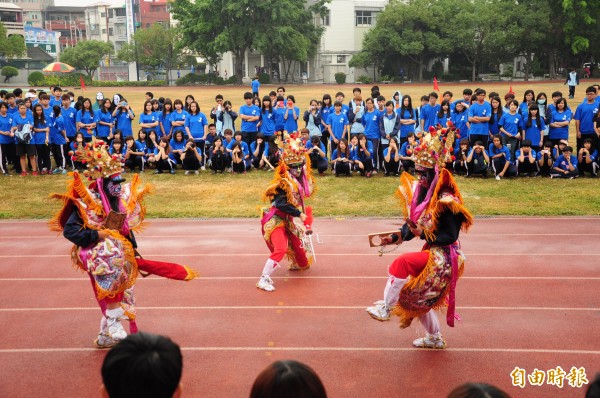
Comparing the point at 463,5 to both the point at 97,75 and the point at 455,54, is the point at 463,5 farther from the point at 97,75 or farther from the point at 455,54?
the point at 97,75

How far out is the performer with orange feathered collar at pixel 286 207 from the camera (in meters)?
8.72

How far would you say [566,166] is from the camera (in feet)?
49.7

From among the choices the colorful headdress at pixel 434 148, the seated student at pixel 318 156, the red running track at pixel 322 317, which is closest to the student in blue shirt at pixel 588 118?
the red running track at pixel 322 317

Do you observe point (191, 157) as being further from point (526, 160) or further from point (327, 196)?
point (526, 160)

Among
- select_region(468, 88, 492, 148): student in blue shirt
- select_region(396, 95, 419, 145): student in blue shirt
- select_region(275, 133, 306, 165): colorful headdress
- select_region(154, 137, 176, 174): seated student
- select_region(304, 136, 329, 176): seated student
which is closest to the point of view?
select_region(275, 133, 306, 165): colorful headdress

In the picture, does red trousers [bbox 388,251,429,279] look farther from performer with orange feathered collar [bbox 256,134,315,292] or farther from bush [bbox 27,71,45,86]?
bush [bbox 27,71,45,86]

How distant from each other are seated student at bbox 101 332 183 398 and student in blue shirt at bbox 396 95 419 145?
45.1 ft

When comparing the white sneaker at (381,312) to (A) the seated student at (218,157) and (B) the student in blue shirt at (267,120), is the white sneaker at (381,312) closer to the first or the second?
(A) the seated student at (218,157)

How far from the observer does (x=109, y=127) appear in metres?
17.7

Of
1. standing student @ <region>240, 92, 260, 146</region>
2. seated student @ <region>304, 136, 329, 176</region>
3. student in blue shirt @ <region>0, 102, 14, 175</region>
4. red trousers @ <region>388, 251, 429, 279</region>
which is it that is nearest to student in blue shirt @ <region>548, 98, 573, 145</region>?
seated student @ <region>304, 136, 329, 176</region>

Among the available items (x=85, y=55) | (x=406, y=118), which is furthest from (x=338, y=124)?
(x=85, y=55)

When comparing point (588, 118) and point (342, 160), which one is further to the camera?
point (342, 160)

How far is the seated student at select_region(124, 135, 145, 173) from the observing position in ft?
55.7

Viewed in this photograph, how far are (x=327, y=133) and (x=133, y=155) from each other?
16.5 feet
